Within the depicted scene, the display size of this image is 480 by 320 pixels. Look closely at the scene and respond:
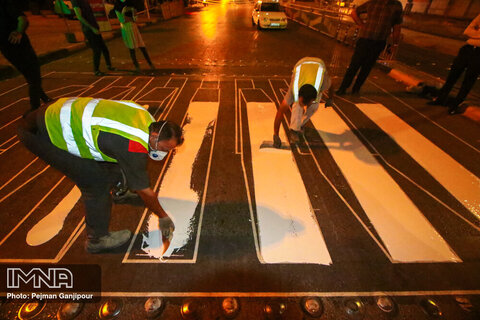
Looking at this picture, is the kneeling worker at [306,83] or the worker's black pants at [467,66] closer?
the kneeling worker at [306,83]

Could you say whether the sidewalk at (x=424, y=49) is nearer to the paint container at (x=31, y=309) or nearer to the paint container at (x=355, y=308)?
the paint container at (x=355, y=308)

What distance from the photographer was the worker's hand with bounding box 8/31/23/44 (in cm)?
352

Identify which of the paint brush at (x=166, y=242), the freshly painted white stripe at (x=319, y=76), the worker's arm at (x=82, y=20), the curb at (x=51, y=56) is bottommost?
the paint brush at (x=166, y=242)

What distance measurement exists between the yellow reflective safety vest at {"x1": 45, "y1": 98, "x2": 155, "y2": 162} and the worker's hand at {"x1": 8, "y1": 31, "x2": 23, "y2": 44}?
3.27m

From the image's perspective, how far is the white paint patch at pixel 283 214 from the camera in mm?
2041

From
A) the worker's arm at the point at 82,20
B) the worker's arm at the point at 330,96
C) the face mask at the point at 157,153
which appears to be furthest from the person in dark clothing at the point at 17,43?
the worker's arm at the point at 330,96

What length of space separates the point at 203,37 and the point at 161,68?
5870 millimetres

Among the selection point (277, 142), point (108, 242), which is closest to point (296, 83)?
point (277, 142)

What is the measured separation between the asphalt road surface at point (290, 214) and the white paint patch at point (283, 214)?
1 cm

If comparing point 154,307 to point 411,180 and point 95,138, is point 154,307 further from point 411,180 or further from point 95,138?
point 411,180

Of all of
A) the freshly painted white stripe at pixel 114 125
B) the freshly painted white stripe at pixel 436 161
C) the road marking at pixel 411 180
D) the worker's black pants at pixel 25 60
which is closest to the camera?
the freshly painted white stripe at pixel 114 125

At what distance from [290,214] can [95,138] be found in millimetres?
1925

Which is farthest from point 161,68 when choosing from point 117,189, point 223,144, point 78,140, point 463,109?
point 463,109

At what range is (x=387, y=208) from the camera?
2482mm
